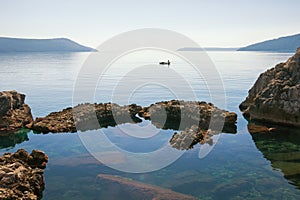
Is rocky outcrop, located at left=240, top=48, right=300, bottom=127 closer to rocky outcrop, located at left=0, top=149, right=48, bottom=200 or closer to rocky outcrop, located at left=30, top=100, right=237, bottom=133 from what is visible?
rocky outcrop, located at left=30, top=100, right=237, bottom=133

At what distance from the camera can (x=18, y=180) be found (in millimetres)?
24547

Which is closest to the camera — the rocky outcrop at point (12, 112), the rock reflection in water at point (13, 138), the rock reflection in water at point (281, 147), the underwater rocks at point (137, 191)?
the underwater rocks at point (137, 191)

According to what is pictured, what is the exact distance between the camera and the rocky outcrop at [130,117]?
1781 inches

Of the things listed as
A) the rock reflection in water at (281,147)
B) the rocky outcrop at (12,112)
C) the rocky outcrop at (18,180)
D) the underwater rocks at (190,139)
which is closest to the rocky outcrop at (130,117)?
the rocky outcrop at (12,112)

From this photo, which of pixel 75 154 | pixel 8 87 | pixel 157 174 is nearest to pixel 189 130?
pixel 157 174

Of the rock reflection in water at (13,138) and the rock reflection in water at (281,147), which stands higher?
the rock reflection in water at (281,147)

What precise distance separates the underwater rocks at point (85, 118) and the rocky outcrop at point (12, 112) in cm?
221

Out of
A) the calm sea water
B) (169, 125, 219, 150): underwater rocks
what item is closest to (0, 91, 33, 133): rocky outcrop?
the calm sea water

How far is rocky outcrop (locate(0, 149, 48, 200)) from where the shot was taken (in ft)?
76.9

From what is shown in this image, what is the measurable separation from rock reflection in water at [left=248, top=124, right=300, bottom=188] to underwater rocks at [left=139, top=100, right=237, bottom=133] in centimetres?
376

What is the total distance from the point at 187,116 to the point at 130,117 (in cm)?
1000

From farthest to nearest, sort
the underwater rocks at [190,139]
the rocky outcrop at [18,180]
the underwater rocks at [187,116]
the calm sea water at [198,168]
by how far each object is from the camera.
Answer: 1. the underwater rocks at [187,116]
2. the underwater rocks at [190,139]
3. the calm sea water at [198,168]
4. the rocky outcrop at [18,180]

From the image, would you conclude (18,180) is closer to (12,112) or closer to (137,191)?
(137,191)

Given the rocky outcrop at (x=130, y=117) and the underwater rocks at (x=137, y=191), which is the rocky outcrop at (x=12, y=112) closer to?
the rocky outcrop at (x=130, y=117)
